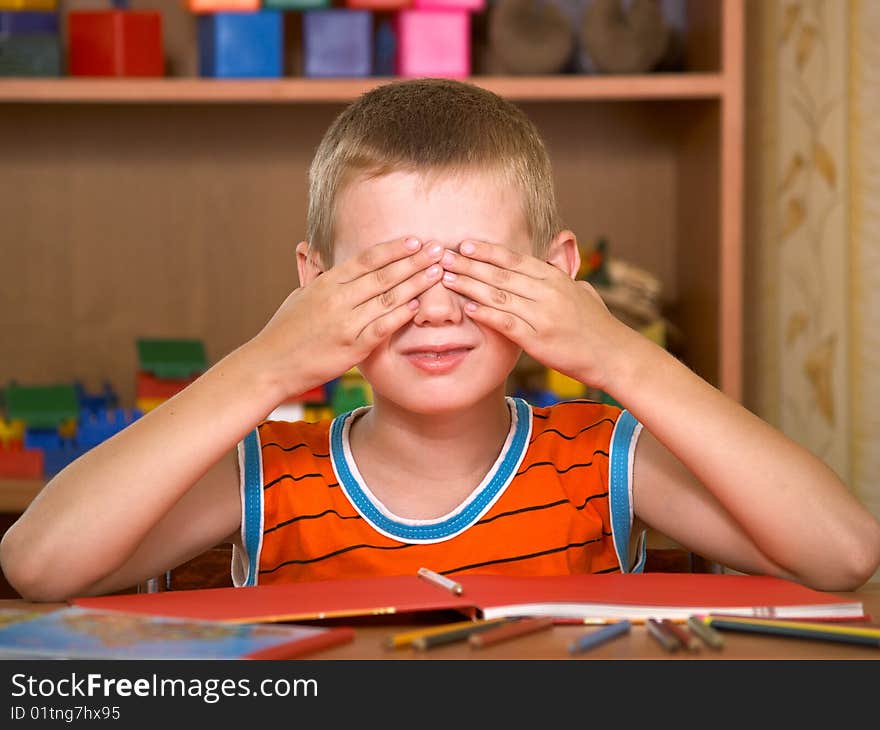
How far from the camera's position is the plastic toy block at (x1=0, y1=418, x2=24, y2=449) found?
177 centimetres

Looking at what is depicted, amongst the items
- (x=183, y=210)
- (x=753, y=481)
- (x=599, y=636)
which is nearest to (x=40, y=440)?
(x=183, y=210)

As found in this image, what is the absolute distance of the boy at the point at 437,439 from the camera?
0.83 m

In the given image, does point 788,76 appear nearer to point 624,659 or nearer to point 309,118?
point 309,118

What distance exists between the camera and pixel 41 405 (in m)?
1.80

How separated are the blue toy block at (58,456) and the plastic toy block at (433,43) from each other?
2.51 feet

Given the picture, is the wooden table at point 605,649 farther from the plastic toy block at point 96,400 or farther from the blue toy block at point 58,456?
the plastic toy block at point 96,400

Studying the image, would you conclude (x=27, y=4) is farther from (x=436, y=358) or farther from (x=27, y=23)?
(x=436, y=358)

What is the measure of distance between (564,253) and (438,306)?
221mm

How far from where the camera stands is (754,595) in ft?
2.33

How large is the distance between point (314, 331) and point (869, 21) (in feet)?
4.10

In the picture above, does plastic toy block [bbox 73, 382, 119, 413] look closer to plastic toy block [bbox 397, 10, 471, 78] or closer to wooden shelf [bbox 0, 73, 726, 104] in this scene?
wooden shelf [bbox 0, 73, 726, 104]

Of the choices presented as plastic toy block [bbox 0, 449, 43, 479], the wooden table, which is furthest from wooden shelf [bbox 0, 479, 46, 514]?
the wooden table

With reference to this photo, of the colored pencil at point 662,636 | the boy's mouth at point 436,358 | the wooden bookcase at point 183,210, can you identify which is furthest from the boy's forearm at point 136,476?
the wooden bookcase at point 183,210

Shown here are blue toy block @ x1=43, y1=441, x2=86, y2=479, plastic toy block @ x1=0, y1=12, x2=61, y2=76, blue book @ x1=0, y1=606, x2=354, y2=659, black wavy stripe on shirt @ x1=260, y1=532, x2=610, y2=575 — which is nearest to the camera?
blue book @ x1=0, y1=606, x2=354, y2=659
